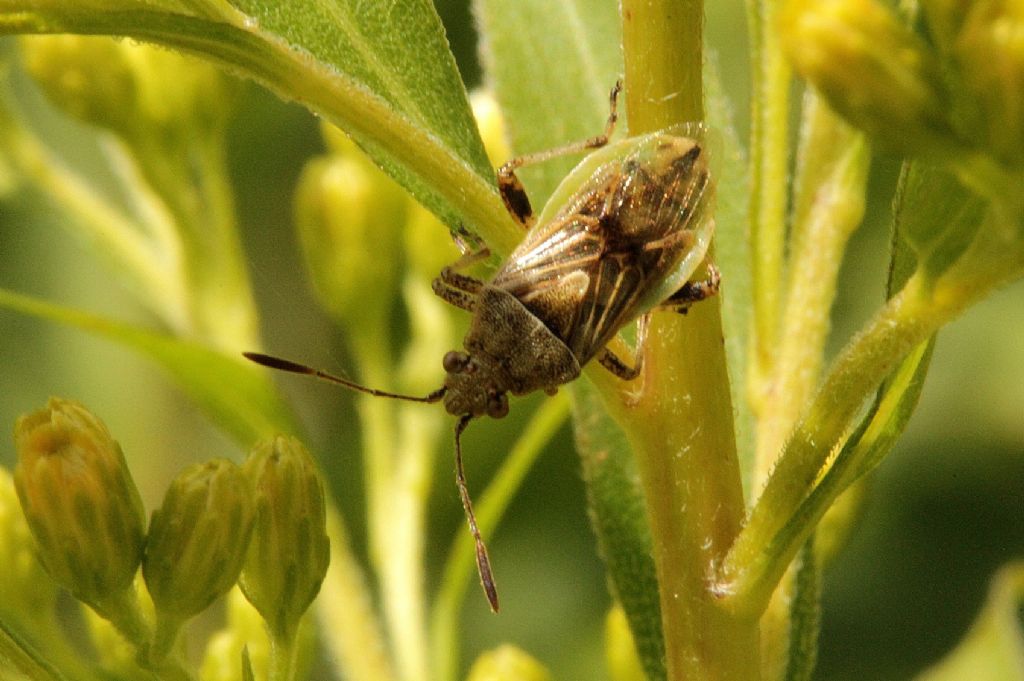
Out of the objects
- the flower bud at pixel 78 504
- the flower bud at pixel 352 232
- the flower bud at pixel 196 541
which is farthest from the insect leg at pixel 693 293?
the flower bud at pixel 352 232

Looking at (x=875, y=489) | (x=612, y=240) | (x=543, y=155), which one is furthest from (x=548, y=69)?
(x=875, y=489)

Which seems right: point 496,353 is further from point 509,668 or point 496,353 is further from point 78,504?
point 78,504

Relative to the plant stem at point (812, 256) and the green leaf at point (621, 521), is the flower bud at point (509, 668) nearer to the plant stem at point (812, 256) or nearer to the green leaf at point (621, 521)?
the green leaf at point (621, 521)

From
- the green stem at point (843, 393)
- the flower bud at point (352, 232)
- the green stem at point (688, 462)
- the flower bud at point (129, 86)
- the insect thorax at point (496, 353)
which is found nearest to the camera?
the green stem at point (843, 393)

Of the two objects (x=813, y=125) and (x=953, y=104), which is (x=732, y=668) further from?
(x=813, y=125)

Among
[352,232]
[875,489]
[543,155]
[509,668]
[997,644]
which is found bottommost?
[875,489]

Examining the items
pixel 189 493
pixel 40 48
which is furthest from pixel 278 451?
pixel 40 48

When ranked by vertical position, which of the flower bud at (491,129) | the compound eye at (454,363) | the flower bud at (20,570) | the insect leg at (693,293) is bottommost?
the flower bud at (20,570)

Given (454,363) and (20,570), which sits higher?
(454,363)

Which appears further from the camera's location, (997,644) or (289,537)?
(997,644)
